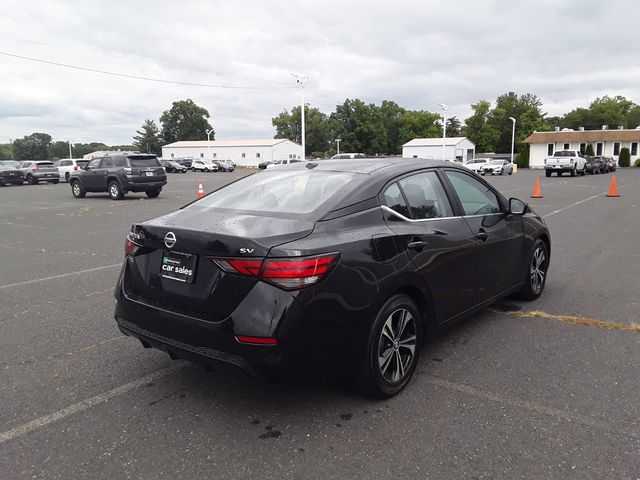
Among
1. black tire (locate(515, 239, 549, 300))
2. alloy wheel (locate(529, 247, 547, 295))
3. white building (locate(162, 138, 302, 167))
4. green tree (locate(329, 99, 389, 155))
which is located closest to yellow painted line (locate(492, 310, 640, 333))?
black tire (locate(515, 239, 549, 300))

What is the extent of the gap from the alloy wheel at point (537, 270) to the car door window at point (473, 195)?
1005 millimetres

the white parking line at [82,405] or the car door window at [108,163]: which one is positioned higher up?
the car door window at [108,163]

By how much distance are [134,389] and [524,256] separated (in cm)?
377

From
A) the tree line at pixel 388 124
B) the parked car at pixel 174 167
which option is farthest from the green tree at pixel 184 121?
the parked car at pixel 174 167

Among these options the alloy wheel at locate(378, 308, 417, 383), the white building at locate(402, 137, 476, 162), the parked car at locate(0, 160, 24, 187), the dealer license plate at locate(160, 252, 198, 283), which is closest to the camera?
the dealer license plate at locate(160, 252, 198, 283)

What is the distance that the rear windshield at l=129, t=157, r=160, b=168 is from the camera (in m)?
19.8

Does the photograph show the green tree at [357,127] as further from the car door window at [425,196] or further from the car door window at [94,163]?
the car door window at [425,196]

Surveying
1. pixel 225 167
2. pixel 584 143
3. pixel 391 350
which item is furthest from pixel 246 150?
pixel 391 350

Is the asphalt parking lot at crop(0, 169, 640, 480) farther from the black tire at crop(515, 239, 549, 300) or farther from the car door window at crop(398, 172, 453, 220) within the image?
the car door window at crop(398, 172, 453, 220)

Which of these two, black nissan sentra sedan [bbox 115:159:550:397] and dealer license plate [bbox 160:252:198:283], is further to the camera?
dealer license plate [bbox 160:252:198:283]

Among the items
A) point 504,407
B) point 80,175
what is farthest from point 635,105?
point 504,407

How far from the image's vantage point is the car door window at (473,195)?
4.41 metres

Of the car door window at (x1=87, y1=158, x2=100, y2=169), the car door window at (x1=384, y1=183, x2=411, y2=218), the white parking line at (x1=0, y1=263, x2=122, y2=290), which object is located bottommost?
the white parking line at (x1=0, y1=263, x2=122, y2=290)

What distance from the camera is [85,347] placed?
429 centimetres
